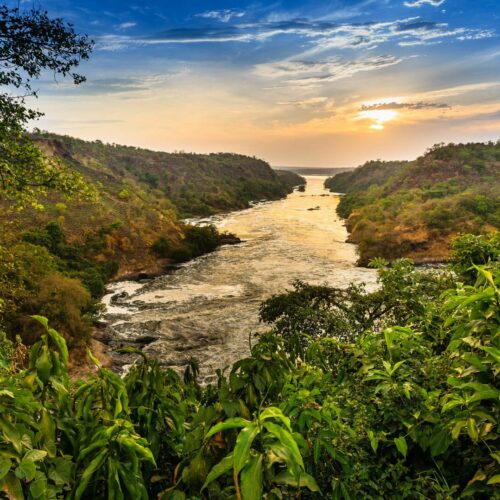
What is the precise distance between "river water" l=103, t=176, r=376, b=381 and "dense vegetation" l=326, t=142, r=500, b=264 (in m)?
3.94

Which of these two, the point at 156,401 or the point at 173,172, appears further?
the point at 173,172

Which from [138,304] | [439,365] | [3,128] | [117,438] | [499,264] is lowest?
[138,304]

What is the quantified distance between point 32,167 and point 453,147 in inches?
3113

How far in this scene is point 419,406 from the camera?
9.64ft

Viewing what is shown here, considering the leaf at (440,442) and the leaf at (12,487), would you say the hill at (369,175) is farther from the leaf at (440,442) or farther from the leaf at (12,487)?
the leaf at (12,487)

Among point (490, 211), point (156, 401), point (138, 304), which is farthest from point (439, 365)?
point (490, 211)

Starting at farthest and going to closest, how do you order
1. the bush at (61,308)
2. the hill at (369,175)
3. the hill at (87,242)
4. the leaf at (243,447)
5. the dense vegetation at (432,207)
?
the hill at (369,175), the dense vegetation at (432,207), the hill at (87,242), the bush at (61,308), the leaf at (243,447)

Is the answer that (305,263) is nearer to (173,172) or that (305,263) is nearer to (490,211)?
(490,211)

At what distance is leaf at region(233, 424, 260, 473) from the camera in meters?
1.46

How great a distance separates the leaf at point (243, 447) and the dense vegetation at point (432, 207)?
110 ft

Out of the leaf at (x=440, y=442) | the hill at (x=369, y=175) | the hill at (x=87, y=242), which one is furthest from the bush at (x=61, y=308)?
the hill at (x=369, y=175)

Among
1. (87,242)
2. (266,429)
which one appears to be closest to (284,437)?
(266,429)

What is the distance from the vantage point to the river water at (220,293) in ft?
64.1

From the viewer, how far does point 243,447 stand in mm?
1479
